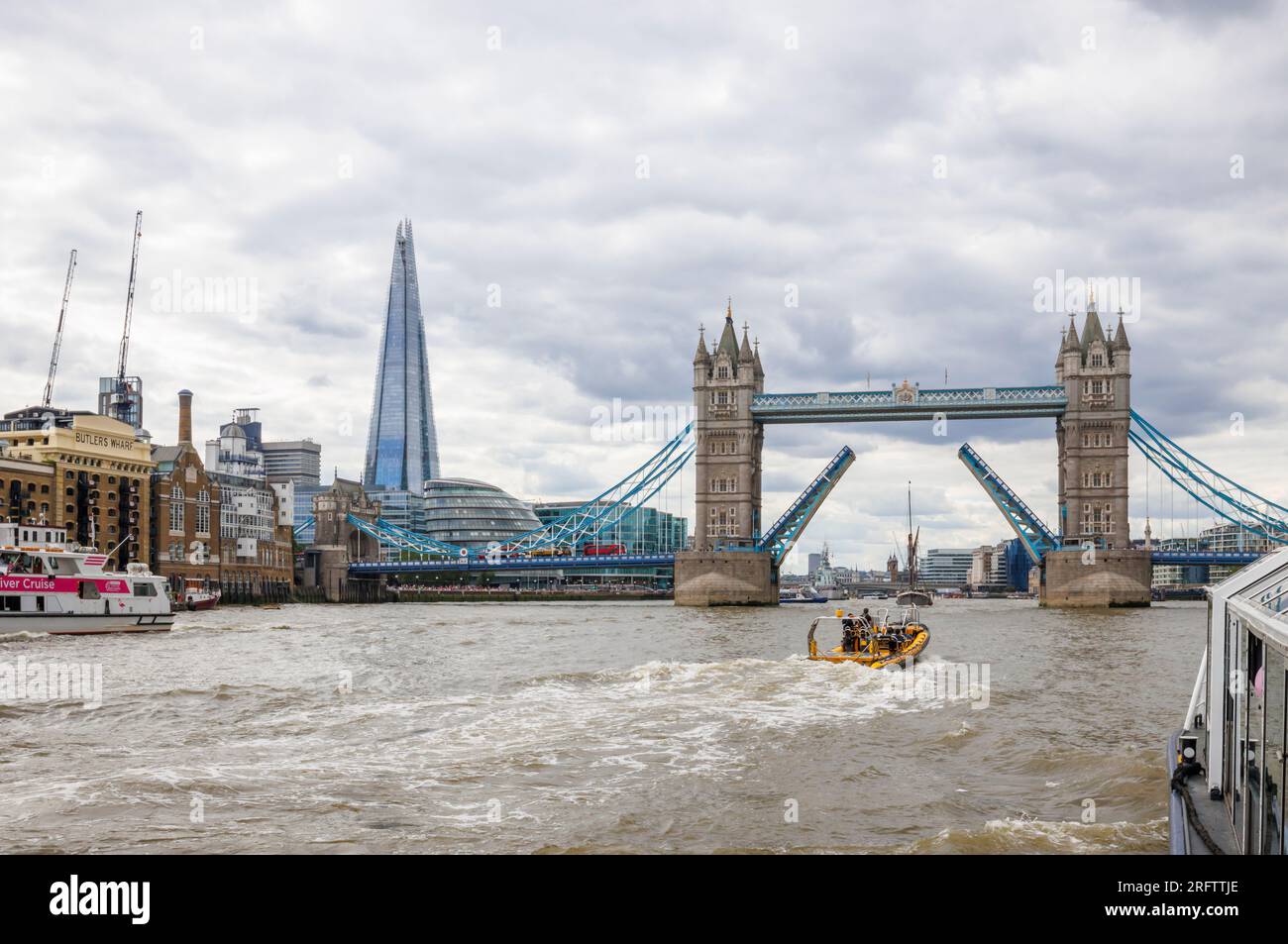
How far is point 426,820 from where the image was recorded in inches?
529

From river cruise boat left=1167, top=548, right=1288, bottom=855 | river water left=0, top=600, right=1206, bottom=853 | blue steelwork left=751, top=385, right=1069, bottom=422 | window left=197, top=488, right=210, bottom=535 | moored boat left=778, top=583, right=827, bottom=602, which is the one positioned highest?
blue steelwork left=751, top=385, right=1069, bottom=422

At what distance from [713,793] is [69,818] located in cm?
782

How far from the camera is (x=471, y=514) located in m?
172

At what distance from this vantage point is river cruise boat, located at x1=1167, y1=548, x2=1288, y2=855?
293 inches

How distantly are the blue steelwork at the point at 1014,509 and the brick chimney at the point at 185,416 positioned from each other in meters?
69.9

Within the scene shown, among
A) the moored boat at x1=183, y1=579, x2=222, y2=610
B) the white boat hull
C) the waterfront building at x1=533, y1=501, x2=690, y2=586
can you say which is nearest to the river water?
the white boat hull

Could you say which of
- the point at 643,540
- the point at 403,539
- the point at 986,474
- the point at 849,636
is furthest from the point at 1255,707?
the point at 643,540

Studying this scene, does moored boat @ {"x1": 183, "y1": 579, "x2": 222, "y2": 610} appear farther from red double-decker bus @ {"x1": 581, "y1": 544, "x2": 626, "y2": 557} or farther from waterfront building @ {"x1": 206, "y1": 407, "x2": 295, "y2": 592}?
red double-decker bus @ {"x1": 581, "y1": 544, "x2": 626, "y2": 557}

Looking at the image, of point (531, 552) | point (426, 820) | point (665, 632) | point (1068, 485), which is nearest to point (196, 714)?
point (426, 820)

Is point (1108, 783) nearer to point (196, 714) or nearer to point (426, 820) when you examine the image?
point (426, 820)

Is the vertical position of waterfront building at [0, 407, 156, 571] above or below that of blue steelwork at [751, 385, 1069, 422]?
below

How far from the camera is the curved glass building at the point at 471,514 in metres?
172

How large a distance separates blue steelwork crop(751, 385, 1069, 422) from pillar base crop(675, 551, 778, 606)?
12954 millimetres

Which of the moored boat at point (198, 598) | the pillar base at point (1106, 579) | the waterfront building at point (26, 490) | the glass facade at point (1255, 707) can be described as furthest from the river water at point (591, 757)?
the pillar base at point (1106, 579)
